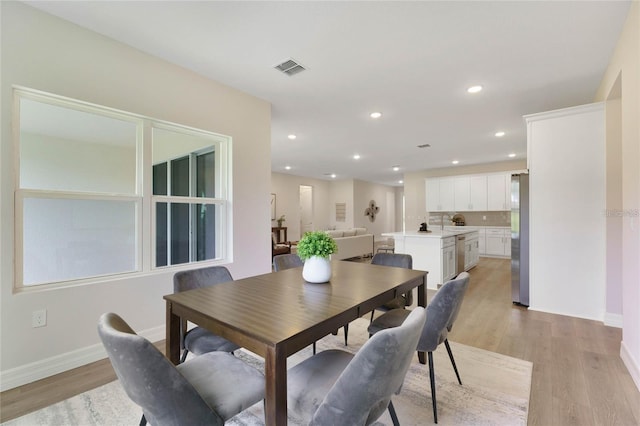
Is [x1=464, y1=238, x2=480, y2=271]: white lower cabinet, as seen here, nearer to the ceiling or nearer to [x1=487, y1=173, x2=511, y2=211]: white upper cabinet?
[x1=487, y1=173, x2=511, y2=211]: white upper cabinet

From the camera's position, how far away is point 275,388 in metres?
1.08

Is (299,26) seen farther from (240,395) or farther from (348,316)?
(240,395)

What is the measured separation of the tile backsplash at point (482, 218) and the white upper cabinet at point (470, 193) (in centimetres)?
66

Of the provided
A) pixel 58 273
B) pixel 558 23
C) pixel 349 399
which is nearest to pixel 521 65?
pixel 558 23

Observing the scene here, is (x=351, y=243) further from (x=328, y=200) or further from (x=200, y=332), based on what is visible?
(x=200, y=332)

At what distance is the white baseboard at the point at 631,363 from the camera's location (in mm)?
2010

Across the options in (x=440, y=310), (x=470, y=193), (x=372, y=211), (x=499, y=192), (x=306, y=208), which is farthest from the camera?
(x=372, y=211)

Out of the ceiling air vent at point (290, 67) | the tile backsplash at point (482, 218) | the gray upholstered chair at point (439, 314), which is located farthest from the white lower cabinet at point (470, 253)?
the ceiling air vent at point (290, 67)

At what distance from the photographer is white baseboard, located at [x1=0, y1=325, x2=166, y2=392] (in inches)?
77.9

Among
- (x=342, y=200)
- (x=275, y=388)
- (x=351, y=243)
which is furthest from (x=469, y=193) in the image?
(x=275, y=388)

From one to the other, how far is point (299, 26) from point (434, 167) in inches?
283

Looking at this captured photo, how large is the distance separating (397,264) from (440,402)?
1.12 meters

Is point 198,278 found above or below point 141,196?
below

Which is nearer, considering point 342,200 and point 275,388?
point 275,388
